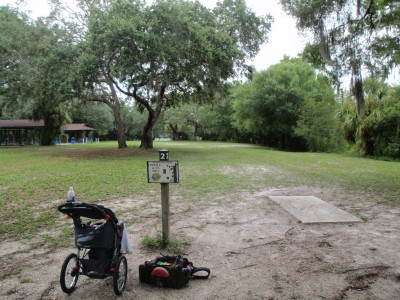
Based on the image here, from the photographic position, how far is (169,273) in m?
3.02

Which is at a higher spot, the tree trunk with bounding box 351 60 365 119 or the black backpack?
the tree trunk with bounding box 351 60 365 119

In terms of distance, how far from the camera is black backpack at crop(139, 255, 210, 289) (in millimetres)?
3021

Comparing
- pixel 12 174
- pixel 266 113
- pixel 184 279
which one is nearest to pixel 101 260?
pixel 184 279

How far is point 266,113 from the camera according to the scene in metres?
27.2

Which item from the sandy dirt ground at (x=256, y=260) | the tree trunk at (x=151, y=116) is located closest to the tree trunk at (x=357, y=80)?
the sandy dirt ground at (x=256, y=260)

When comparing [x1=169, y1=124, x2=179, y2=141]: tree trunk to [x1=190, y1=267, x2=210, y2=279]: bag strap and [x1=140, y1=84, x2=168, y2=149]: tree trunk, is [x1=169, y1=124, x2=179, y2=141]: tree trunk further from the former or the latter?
[x1=190, y1=267, x2=210, y2=279]: bag strap

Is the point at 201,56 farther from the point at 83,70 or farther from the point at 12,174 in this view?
the point at 12,174

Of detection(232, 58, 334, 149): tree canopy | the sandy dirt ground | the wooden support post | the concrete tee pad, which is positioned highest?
detection(232, 58, 334, 149): tree canopy

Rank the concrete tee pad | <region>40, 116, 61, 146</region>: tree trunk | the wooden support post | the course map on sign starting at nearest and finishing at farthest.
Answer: the course map on sign, the wooden support post, the concrete tee pad, <region>40, 116, 61, 146</region>: tree trunk

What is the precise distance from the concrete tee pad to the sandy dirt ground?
23 centimetres

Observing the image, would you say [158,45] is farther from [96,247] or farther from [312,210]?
[96,247]

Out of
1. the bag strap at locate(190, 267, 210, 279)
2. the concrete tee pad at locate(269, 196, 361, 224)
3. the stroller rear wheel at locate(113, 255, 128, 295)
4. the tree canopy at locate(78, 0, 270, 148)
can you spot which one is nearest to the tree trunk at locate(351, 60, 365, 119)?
the concrete tee pad at locate(269, 196, 361, 224)

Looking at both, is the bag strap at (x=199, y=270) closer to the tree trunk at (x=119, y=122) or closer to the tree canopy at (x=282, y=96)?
the tree trunk at (x=119, y=122)

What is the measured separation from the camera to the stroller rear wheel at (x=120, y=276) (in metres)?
2.82
